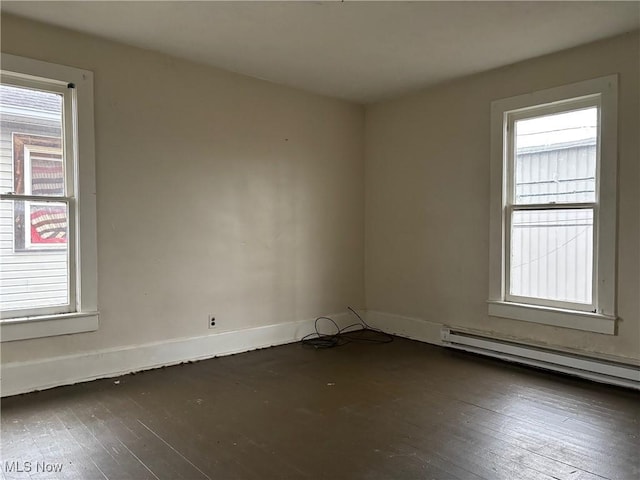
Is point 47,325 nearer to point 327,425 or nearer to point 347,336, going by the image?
point 327,425

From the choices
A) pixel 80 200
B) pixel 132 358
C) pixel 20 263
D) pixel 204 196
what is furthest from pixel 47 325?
pixel 204 196

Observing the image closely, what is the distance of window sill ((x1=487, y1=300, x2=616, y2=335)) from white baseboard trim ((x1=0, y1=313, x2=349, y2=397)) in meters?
1.94

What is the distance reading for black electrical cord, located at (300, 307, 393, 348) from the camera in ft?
14.8

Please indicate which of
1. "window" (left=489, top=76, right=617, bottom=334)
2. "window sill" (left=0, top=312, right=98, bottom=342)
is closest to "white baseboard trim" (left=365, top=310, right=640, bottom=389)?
"window" (left=489, top=76, right=617, bottom=334)

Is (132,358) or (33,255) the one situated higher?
(33,255)

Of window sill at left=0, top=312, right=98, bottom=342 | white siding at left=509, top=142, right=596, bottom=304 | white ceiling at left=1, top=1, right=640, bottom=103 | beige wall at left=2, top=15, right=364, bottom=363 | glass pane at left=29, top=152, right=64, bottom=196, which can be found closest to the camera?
white ceiling at left=1, top=1, right=640, bottom=103

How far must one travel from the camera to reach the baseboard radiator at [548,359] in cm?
322

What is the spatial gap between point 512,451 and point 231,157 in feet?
10.2

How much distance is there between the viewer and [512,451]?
2.31 meters

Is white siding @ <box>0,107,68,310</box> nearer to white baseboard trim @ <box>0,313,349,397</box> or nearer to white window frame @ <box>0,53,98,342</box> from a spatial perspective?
white window frame @ <box>0,53,98,342</box>

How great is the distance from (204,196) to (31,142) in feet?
4.31

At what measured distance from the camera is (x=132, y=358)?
3.51 meters

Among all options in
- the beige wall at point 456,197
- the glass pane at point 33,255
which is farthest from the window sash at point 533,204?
the glass pane at point 33,255

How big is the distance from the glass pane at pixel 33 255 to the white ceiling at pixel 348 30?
1.31 meters
